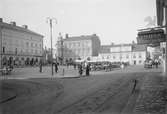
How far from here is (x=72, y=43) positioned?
103 metres

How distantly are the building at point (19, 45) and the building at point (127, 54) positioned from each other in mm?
32057

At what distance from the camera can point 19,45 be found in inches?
2425

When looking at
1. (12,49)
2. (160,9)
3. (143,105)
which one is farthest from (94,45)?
(143,105)

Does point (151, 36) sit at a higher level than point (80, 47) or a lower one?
lower

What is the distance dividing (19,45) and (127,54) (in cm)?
4929

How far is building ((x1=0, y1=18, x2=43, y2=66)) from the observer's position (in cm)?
5341

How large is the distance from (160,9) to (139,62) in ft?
254

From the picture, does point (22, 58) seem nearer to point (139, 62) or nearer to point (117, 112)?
point (139, 62)

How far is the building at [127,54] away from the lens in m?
87.2

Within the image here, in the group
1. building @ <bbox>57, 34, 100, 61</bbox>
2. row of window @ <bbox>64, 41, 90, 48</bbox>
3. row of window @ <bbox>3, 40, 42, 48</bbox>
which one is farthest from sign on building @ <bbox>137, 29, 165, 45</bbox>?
row of window @ <bbox>64, 41, 90, 48</bbox>

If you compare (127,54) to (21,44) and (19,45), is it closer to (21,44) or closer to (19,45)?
(21,44)

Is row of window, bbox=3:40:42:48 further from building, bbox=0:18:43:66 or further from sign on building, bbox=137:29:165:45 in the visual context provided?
sign on building, bbox=137:29:165:45

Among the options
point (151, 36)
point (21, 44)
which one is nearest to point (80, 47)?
point (21, 44)

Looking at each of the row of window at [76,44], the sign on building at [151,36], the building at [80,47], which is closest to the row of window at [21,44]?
the building at [80,47]
